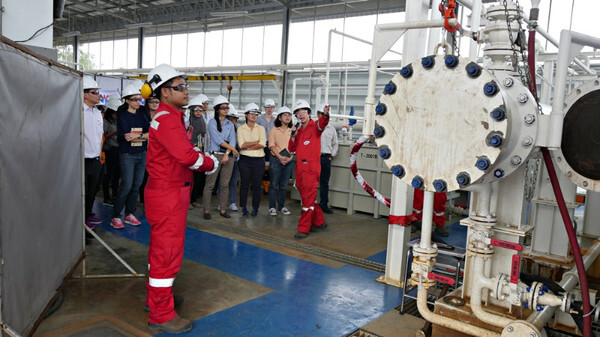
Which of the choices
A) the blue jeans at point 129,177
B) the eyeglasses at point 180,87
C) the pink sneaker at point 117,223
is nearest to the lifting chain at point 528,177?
the eyeglasses at point 180,87

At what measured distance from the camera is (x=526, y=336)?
226 cm

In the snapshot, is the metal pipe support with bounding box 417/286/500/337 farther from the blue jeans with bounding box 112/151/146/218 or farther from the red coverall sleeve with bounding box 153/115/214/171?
the blue jeans with bounding box 112/151/146/218

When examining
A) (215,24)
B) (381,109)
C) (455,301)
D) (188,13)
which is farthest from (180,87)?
(188,13)

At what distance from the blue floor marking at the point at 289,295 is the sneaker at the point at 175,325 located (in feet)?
0.20

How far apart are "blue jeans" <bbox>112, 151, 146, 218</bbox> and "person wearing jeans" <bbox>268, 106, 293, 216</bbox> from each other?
222cm

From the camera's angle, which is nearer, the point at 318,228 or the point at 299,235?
the point at 299,235

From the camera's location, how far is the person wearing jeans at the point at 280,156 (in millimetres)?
7766

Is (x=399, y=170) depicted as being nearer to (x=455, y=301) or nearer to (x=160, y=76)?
(x=455, y=301)

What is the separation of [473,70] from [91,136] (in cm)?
473

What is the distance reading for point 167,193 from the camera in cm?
338

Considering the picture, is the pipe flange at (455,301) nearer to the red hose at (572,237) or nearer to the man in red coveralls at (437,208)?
the red hose at (572,237)

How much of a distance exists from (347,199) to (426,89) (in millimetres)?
6492

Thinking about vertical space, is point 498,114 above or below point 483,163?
above

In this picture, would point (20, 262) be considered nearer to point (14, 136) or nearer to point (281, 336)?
point (14, 136)
